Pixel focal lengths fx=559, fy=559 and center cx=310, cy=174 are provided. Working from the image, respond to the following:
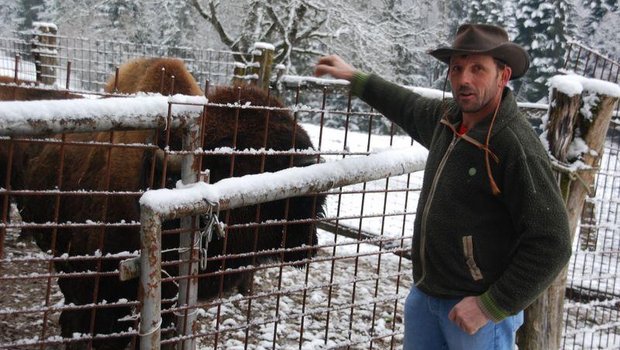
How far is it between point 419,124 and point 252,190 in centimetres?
95

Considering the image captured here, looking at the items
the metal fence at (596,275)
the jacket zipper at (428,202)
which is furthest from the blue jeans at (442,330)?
the metal fence at (596,275)

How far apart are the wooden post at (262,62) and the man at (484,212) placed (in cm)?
546

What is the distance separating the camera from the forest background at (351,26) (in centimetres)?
1986

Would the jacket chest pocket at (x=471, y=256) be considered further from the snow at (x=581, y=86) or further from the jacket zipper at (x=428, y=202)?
the snow at (x=581, y=86)

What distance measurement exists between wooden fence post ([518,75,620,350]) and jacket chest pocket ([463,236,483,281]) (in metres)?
1.23

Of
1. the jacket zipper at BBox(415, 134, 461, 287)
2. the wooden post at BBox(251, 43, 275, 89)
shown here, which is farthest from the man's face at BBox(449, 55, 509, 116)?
the wooden post at BBox(251, 43, 275, 89)

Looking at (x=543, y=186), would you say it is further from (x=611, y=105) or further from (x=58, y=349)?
(x=58, y=349)

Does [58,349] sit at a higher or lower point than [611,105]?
lower

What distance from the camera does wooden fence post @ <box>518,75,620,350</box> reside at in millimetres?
3219

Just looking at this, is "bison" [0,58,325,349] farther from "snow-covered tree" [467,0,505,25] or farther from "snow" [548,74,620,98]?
"snow-covered tree" [467,0,505,25]

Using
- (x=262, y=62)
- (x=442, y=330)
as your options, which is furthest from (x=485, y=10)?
(x=442, y=330)

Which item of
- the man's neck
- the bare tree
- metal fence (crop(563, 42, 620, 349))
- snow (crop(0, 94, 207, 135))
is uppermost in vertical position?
the bare tree

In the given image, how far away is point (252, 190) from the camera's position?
2.49 meters

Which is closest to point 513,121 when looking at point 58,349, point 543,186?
point 543,186
